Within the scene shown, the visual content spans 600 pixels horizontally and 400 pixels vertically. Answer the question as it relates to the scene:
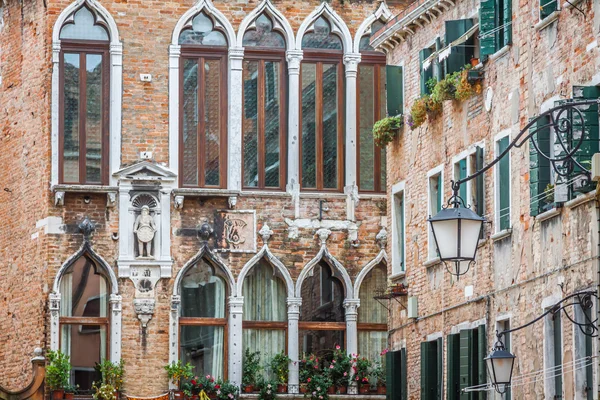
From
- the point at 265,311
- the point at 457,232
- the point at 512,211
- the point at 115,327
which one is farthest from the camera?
the point at 265,311

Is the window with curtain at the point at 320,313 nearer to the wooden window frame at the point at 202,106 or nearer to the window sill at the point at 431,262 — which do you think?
the wooden window frame at the point at 202,106

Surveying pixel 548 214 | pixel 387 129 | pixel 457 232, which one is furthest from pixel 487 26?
pixel 457 232

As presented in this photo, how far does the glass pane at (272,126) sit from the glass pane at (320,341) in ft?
9.06

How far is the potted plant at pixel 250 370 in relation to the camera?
31297 millimetres

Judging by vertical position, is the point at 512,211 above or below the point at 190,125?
below

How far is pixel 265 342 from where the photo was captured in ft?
105

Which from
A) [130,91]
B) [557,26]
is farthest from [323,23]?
[557,26]

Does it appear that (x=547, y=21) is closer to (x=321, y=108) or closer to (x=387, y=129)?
(x=387, y=129)

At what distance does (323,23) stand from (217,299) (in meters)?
5.35

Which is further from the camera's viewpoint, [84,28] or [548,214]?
[84,28]

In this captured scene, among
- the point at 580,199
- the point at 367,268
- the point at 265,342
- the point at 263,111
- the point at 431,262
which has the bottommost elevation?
the point at 265,342

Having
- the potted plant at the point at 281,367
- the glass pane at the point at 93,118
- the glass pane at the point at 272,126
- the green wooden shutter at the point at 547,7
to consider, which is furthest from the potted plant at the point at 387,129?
the green wooden shutter at the point at 547,7

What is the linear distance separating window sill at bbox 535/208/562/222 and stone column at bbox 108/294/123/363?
11575 millimetres

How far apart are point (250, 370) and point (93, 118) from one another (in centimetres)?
523
